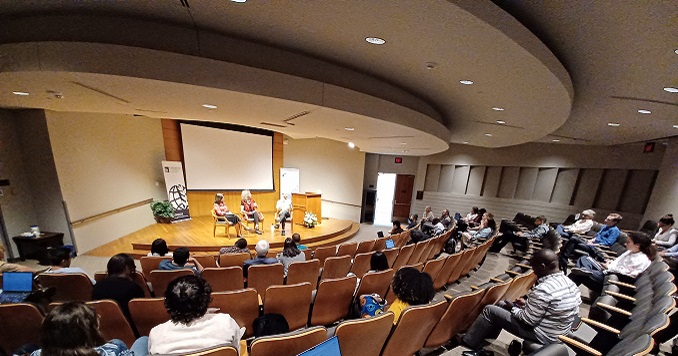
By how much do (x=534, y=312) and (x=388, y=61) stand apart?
2834mm

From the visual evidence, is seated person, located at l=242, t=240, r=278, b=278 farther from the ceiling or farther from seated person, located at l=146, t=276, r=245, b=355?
the ceiling

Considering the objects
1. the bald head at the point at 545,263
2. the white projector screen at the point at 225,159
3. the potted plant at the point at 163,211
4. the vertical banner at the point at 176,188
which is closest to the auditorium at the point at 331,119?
the bald head at the point at 545,263

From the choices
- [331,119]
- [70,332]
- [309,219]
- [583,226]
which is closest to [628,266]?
[583,226]

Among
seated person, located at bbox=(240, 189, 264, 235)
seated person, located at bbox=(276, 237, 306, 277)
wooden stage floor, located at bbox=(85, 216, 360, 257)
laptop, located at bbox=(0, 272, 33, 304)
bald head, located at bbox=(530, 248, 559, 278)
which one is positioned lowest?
wooden stage floor, located at bbox=(85, 216, 360, 257)

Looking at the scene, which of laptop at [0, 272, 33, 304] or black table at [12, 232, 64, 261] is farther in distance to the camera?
black table at [12, 232, 64, 261]

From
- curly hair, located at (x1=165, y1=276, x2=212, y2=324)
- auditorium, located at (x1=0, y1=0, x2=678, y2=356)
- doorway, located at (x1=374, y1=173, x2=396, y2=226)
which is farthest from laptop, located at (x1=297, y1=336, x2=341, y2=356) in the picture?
doorway, located at (x1=374, y1=173, x2=396, y2=226)

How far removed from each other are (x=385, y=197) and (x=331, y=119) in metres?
9.18

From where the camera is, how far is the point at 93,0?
209cm

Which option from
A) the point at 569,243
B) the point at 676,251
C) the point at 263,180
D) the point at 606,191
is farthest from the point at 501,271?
→ the point at 263,180

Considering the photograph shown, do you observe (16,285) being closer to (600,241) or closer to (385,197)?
(600,241)

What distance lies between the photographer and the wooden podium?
341 inches

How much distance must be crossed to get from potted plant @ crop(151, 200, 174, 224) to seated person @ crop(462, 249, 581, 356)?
8.46 meters

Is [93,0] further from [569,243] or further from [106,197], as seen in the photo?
[569,243]

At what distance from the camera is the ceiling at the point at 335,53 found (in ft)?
5.98
